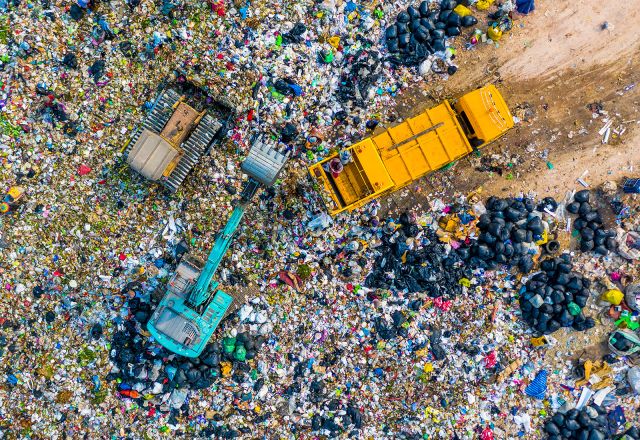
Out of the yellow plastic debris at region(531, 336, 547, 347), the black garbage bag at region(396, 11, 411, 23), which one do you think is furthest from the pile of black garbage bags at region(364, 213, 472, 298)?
the black garbage bag at region(396, 11, 411, 23)

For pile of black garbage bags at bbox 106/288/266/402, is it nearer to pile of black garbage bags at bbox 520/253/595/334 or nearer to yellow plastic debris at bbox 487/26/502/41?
pile of black garbage bags at bbox 520/253/595/334

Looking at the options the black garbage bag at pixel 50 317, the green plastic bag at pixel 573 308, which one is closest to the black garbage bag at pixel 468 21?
the green plastic bag at pixel 573 308

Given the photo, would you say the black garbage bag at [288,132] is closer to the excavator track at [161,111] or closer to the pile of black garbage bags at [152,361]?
the excavator track at [161,111]

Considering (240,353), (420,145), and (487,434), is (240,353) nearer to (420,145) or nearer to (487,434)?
(487,434)

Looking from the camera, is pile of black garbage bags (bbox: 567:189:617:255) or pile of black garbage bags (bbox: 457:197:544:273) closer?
pile of black garbage bags (bbox: 457:197:544:273)

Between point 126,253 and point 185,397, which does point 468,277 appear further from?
point 126,253

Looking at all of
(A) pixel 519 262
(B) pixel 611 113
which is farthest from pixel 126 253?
(B) pixel 611 113
